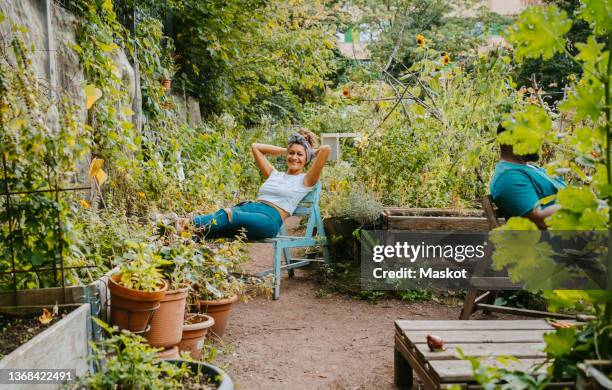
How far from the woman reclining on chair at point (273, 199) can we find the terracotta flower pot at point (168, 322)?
1.37 m

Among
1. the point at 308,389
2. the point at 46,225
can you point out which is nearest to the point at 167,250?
the point at 46,225

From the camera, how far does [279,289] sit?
5.05 metres

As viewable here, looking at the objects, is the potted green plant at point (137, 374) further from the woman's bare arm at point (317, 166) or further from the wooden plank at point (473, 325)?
the woman's bare arm at point (317, 166)

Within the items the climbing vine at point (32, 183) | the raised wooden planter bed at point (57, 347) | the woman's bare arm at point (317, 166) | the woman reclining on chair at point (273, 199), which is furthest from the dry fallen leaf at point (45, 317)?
the woman's bare arm at point (317, 166)

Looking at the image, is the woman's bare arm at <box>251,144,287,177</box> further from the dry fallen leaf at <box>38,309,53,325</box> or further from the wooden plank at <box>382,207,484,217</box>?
the dry fallen leaf at <box>38,309,53,325</box>

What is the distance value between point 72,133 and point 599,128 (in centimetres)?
229

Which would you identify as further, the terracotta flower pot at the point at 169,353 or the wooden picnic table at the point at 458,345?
the terracotta flower pot at the point at 169,353

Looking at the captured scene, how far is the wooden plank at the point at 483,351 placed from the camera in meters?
2.50

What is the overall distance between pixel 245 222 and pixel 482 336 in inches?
96.4

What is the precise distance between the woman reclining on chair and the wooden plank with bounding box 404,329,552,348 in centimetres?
216

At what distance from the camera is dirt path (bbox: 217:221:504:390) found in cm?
335

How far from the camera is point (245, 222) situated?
4.80 meters

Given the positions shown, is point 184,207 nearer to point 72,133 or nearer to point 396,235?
point 396,235

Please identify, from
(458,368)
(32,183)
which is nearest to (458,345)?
(458,368)
